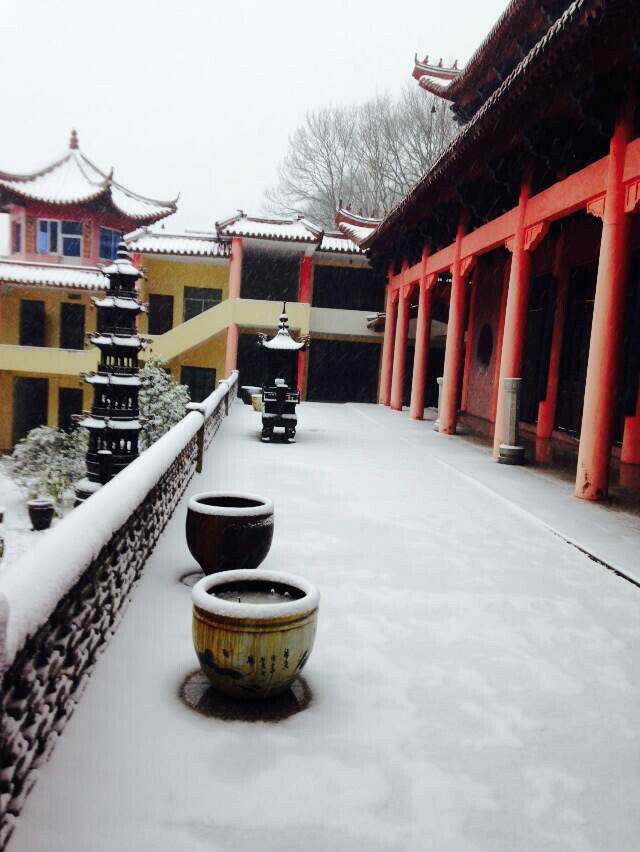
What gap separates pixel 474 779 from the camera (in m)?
2.59

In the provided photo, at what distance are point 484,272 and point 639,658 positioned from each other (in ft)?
44.5

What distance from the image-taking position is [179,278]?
24.2 metres

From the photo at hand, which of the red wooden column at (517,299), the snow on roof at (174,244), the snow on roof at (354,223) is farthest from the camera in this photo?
the snow on roof at (174,244)

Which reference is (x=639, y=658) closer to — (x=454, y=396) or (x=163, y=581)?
(x=163, y=581)

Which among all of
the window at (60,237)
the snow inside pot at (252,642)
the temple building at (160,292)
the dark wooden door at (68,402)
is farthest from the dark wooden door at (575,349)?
the window at (60,237)

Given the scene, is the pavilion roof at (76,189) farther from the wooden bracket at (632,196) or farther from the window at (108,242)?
the wooden bracket at (632,196)

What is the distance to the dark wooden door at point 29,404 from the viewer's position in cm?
2484

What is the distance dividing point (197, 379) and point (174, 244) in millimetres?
4657

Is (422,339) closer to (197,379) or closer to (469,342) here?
(469,342)

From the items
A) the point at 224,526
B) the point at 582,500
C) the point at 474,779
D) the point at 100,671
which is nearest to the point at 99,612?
the point at 100,671

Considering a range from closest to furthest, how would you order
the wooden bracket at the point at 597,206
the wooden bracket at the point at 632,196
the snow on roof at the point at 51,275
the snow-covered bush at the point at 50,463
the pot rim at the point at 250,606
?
1. the pot rim at the point at 250,606
2. the wooden bracket at the point at 632,196
3. the wooden bracket at the point at 597,206
4. the snow-covered bush at the point at 50,463
5. the snow on roof at the point at 51,275

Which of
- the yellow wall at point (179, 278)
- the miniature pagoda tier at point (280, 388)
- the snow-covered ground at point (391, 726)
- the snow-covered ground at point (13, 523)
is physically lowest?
the snow-covered ground at point (13, 523)

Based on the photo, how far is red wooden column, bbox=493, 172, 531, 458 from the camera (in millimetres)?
9539

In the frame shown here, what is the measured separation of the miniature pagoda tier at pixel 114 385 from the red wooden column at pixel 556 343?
734cm
